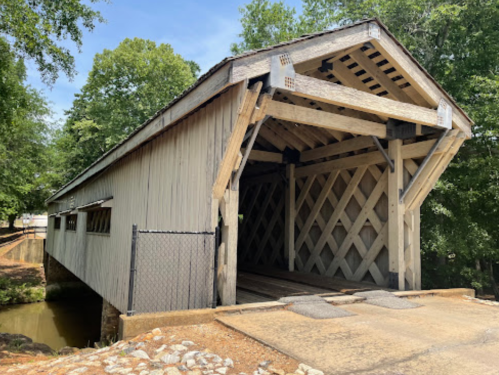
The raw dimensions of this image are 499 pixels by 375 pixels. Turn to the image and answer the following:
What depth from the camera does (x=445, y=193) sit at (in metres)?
10.6

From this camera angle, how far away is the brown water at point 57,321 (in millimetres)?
12406

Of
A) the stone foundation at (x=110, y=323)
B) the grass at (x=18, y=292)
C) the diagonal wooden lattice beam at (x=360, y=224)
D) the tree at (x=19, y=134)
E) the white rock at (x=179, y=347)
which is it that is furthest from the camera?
the grass at (x=18, y=292)

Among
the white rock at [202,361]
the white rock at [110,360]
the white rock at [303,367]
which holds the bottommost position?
the white rock at [110,360]

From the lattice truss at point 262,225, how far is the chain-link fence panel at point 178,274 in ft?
13.6

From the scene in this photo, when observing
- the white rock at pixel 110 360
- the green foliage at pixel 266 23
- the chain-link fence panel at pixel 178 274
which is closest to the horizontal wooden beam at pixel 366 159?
the chain-link fence panel at pixel 178 274

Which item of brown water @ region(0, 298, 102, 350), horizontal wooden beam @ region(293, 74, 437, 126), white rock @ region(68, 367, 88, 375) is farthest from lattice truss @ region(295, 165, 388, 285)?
brown water @ region(0, 298, 102, 350)

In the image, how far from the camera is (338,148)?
25.2 feet

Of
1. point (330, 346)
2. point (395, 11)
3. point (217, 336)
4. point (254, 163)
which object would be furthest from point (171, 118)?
point (395, 11)

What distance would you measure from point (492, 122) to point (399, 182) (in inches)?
175

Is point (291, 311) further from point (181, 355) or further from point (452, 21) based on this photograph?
point (452, 21)

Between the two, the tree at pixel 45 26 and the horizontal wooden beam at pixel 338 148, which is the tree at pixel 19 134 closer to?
the tree at pixel 45 26

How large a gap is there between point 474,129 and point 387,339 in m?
8.61

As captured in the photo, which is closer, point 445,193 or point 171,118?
point 171,118

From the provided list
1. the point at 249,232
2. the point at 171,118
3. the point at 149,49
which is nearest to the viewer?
the point at 171,118
